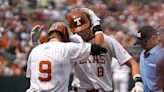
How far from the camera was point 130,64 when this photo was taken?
7.35 m

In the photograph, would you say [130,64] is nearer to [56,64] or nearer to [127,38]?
[56,64]

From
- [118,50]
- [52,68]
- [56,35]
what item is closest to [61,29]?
[56,35]

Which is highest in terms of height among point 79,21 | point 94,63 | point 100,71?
point 79,21

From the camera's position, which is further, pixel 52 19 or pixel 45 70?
pixel 52 19

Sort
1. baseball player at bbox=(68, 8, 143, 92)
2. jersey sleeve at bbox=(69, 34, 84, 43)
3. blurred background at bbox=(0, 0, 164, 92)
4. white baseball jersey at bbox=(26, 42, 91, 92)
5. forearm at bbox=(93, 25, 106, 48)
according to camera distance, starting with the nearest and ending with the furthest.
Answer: white baseball jersey at bbox=(26, 42, 91, 92) → forearm at bbox=(93, 25, 106, 48) → jersey sleeve at bbox=(69, 34, 84, 43) → baseball player at bbox=(68, 8, 143, 92) → blurred background at bbox=(0, 0, 164, 92)

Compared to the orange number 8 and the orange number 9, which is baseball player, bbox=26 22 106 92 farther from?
the orange number 8

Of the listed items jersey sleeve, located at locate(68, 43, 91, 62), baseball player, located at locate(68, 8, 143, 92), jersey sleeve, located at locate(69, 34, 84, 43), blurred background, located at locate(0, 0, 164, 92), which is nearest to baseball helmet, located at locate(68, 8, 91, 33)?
baseball player, located at locate(68, 8, 143, 92)

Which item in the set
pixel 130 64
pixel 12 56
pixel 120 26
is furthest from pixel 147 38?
pixel 120 26

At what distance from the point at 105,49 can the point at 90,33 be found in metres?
0.65

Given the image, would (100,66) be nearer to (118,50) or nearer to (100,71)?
(100,71)

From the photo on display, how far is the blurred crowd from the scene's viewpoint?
51.2ft

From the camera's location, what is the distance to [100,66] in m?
7.31

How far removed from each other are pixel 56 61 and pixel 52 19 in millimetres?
11543

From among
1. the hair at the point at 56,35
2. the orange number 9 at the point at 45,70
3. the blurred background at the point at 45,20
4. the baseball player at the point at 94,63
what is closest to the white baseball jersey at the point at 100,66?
the baseball player at the point at 94,63
